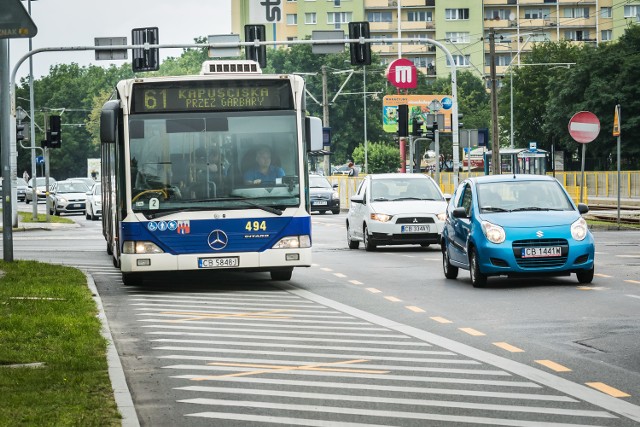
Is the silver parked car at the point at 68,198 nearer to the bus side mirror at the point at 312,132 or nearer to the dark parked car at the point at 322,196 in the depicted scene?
the dark parked car at the point at 322,196

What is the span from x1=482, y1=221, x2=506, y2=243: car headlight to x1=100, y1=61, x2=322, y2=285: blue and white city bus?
2.38 metres

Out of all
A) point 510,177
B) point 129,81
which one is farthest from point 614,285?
point 129,81

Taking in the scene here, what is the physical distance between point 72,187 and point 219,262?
49.4 m

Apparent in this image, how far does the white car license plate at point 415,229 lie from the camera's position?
3031 cm

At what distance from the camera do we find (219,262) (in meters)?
19.9

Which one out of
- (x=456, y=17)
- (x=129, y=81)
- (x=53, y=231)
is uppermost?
(x=456, y=17)

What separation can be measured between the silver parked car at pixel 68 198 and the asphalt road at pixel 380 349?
43.7 meters

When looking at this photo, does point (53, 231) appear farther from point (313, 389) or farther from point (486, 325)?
point (313, 389)

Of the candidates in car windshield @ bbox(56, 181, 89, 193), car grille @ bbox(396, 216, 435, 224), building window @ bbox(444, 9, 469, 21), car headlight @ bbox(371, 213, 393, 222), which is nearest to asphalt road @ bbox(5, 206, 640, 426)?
car grille @ bbox(396, 216, 435, 224)

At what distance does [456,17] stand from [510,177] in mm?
131824

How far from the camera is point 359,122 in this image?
121 m

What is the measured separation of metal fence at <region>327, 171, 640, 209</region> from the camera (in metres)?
66.9

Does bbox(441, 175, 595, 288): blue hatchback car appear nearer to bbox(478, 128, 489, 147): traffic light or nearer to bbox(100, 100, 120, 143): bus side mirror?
bbox(100, 100, 120, 143): bus side mirror

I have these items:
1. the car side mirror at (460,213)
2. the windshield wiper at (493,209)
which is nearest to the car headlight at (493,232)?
the windshield wiper at (493,209)
